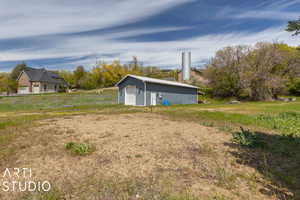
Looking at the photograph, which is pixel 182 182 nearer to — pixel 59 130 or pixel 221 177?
pixel 221 177

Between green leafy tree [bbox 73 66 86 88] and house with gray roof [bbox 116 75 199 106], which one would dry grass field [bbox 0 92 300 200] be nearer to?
house with gray roof [bbox 116 75 199 106]

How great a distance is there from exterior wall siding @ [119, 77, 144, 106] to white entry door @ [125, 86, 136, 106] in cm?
43

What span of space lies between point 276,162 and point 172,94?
18.3 meters

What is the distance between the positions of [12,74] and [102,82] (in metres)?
25.4

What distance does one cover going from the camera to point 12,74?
50281mm

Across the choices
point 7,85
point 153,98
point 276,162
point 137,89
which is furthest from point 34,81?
point 276,162

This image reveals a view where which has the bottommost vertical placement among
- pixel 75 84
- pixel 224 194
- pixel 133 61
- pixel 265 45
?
pixel 224 194

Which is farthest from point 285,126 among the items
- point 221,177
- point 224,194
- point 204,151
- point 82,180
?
point 82,180

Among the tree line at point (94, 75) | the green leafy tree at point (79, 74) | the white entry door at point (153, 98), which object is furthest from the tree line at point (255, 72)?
the green leafy tree at point (79, 74)

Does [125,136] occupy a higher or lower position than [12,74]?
lower

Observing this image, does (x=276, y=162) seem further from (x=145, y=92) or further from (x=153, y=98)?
(x=153, y=98)

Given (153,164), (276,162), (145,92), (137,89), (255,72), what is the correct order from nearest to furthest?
(153,164), (276,162), (145,92), (137,89), (255,72)

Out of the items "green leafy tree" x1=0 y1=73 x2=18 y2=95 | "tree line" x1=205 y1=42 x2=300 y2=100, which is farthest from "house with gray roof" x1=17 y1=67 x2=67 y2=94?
"tree line" x1=205 y1=42 x2=300 y2=100

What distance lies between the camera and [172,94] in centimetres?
2192
